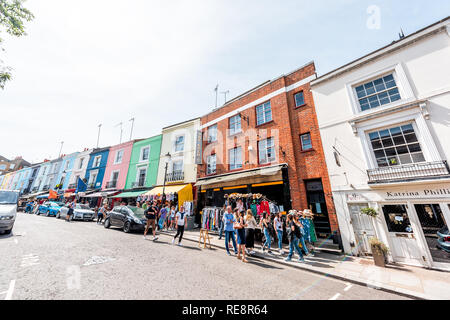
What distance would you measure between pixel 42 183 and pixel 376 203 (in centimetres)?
4846

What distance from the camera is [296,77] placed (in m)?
11.9

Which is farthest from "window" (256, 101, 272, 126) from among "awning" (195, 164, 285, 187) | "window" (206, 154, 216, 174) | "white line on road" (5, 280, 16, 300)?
"white line on road" (5, 280, 16, 300)

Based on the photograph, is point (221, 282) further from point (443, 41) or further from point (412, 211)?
point (443, 41)

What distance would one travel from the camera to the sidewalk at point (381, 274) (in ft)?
14.6

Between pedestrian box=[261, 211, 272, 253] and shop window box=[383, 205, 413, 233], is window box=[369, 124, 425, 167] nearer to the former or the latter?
shop window box=[383, 205, 413, 233]

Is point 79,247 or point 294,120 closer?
point 79,247

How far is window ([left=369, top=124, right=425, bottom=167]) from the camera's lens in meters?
7.25

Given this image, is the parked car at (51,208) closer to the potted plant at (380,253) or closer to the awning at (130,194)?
the awning at (130,194)

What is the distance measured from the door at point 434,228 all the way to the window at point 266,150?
7020mm

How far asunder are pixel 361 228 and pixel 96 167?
30698 mm

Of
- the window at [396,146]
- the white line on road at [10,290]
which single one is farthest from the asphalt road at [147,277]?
the window at [396,146]

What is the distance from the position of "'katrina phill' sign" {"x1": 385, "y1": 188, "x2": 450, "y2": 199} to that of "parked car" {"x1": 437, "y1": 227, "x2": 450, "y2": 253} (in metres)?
1.27
